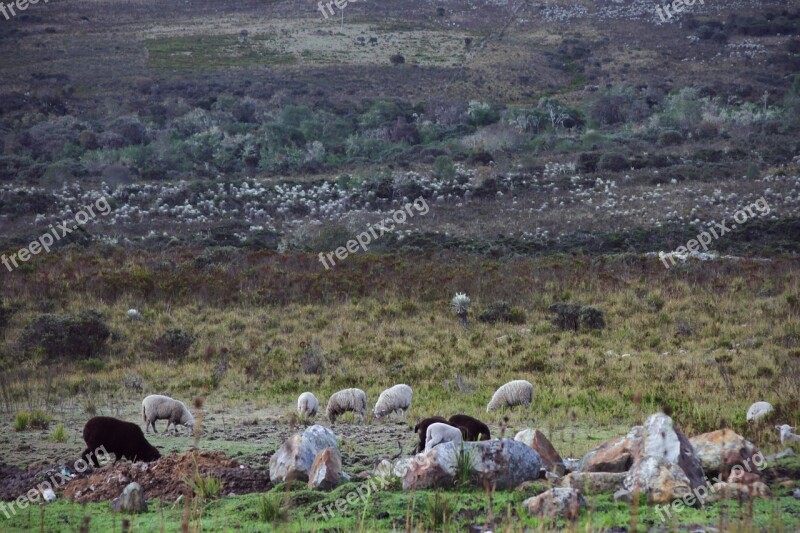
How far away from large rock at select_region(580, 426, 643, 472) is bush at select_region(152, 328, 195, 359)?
10.8 meters

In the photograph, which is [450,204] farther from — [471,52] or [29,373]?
[471,52]

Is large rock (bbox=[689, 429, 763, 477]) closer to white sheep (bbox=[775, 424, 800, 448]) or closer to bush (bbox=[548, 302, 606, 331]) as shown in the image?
white sheep (bbox=[775, 424, 800, 448])

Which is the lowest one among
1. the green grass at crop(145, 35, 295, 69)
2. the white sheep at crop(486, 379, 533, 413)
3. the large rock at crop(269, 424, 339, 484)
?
the white sheep at crop(486, 379, 533, 413)

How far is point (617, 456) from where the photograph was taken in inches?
275

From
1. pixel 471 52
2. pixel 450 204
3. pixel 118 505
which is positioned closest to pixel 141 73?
pixel 471 52

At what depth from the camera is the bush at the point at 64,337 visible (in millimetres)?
16047

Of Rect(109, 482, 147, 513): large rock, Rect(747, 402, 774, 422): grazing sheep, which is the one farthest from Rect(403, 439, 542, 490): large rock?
Rect(747, 402, 774, 422): grazing sheep

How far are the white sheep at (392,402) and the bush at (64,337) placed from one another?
7254 mm

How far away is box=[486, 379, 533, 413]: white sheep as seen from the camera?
1195cm

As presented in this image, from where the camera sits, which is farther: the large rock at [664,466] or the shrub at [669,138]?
the shrub at [669,138]

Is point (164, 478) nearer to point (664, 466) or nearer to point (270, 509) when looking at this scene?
point (270, 509)

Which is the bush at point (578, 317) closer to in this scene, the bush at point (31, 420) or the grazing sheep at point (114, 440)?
the bush at point (31, 420)

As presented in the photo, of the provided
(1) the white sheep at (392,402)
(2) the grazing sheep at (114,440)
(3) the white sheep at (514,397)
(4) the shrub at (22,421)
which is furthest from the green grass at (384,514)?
(3) the white sheep at (514,397)

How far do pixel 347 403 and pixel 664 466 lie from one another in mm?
6057
